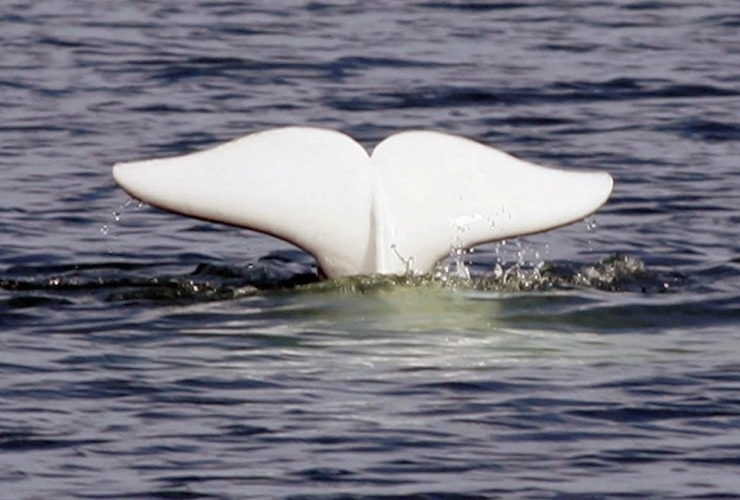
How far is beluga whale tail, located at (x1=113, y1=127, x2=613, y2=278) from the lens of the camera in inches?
483

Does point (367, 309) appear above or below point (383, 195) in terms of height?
below

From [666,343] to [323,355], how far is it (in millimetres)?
1731

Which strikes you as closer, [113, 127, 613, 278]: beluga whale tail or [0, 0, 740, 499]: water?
[0, 0, 740, 499]: water

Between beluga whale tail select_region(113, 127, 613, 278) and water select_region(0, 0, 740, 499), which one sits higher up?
beluga whale tail select_region(113, 127, 613, 278)

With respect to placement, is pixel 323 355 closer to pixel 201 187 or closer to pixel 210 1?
pixel 201 187

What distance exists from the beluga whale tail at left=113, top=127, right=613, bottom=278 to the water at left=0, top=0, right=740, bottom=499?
0.21 metres

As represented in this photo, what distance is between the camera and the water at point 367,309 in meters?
9.89

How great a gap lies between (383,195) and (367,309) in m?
0.64

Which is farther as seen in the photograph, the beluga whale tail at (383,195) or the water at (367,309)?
the beluga whale tail at (383,195)

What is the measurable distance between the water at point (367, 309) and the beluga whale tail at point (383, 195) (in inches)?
8.3

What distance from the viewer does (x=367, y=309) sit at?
12031 mm

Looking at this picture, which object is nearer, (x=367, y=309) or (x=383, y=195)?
(x=367, y=309)

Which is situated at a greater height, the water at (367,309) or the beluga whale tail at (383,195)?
the beluga whale tail at (383,195)

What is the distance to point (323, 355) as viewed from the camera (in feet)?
37.6
